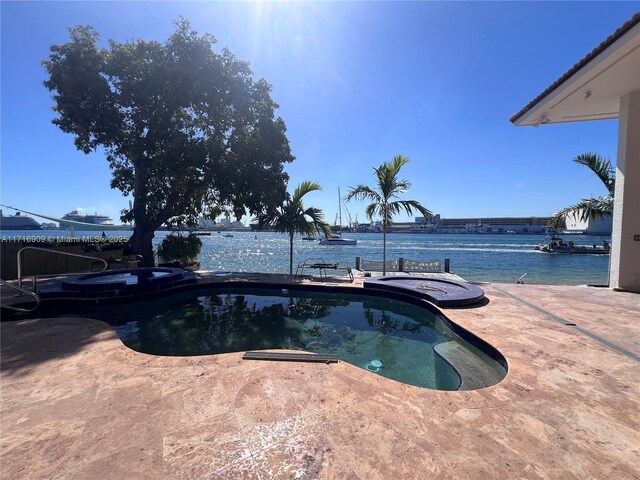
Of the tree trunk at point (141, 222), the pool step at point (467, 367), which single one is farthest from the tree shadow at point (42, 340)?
the tree trunk at point (141, 222)

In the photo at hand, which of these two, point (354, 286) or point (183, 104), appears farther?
point (183, 104)

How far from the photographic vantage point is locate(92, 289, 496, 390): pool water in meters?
5.02

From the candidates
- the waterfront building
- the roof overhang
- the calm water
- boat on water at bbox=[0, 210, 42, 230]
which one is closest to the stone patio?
the waterfront building

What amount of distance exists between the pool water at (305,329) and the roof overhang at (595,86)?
710 cm

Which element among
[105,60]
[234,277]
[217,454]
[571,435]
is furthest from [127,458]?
[105,60]

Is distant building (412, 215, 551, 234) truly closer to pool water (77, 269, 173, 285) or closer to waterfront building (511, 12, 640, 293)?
waterfront building (511, 12, 640, 293)

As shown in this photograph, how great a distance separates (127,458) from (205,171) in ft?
39.9

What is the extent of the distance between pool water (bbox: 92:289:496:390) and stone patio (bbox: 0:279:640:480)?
121 cm

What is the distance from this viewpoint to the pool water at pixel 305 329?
502cm

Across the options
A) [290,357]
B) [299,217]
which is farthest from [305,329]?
[299,217]

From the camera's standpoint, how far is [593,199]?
10.4 m

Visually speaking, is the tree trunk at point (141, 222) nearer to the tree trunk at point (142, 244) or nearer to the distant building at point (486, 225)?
the tree trunk at point (142, 244)

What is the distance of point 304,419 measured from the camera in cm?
273

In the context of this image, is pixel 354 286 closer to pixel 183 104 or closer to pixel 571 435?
pixel 571 435
